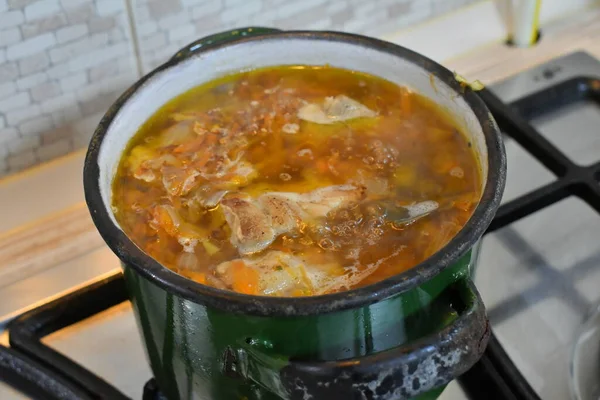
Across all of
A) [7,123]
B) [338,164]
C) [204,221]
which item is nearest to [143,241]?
[204,221]

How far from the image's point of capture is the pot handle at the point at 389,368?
483mm

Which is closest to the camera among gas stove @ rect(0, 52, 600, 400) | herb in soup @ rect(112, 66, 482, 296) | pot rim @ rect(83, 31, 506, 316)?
pot rim @ rect(83, 31, 506, 316)

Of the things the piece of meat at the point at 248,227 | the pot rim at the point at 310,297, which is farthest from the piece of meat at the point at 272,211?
the pot rim at the point at 310,297

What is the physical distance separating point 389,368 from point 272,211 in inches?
7.1

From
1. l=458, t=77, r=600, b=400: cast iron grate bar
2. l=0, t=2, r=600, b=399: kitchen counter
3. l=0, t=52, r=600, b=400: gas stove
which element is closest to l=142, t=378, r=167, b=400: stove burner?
l=0, t=52, r=600, b=400: gas stove

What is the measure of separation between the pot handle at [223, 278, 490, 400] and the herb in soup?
0.07 m

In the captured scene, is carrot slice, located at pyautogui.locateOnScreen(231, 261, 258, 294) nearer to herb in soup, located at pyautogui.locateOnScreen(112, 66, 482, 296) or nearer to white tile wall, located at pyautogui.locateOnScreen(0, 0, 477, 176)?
herb in soup, located at pyautogui.locateOnScreen(112, 66, 482, 296)

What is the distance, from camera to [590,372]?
0.71 meters

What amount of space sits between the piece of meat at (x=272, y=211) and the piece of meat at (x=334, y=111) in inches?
3.7

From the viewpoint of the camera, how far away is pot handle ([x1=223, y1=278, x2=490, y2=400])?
19.0 inches

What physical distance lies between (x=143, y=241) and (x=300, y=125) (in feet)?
0.64

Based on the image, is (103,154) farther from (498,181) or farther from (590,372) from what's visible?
(590,372)

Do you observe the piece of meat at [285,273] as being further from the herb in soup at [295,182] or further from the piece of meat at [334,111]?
the piece of meat at [334,111]

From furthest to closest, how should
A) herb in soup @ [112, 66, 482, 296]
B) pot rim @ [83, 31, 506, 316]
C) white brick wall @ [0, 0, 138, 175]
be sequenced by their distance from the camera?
1. white brick wall @ [0, 0, 138, 175]
2. herb in soup @ [112, 66, 482, 296]
3. pot rim @ [83, 31, 506, 316]
